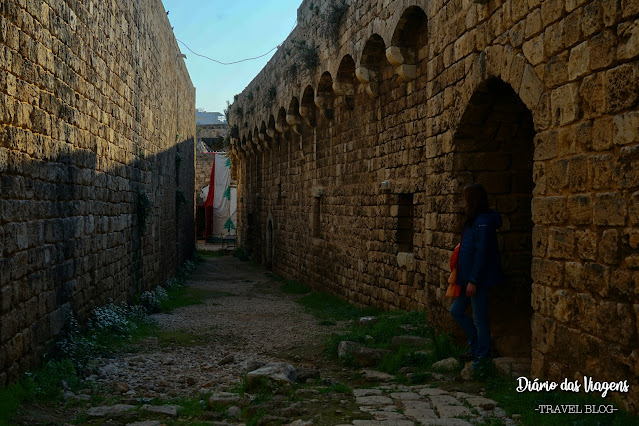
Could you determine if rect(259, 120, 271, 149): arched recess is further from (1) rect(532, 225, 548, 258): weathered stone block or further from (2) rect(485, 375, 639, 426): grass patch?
(2) rect(485, 375, 639, 426): grass patch

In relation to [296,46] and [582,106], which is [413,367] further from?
[296,46]

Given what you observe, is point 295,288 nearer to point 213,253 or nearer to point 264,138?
point 264,138

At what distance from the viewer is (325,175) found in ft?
38.3

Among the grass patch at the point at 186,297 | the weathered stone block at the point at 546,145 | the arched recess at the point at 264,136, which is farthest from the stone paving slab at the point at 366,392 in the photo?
the arched recess at the point at 264,136

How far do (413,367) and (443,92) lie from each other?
269 cm

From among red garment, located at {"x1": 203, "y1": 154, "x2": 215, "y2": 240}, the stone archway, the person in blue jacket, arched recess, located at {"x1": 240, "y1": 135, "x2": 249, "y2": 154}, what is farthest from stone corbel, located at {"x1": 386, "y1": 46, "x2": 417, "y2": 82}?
red garment, located at {"x1": 203, "y1": 154, "x2": 215, "y2": 240}

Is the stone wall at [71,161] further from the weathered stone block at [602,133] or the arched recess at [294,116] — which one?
the weathered stone block at [602,133]

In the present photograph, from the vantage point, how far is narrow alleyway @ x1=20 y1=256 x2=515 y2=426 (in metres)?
3.89

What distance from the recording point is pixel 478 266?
473 cm

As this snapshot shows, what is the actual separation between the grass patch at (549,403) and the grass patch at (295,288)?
8.48m

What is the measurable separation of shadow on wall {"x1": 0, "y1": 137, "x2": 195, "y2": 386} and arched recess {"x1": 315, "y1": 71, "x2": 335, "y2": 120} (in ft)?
11.4

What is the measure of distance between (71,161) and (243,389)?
9.39ft

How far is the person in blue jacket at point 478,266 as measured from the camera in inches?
186

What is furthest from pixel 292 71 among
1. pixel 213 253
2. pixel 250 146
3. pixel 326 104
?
pixel 213 253
